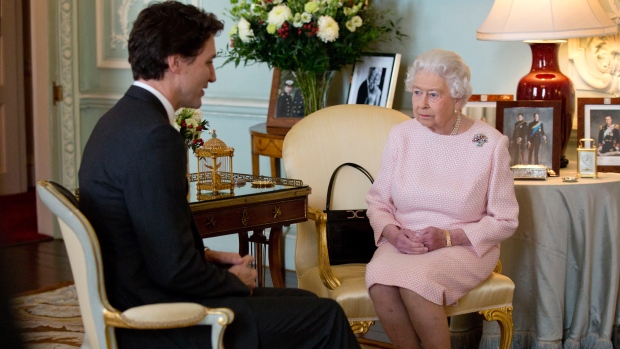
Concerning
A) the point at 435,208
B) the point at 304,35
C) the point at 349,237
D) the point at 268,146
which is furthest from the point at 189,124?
the point at 268,146

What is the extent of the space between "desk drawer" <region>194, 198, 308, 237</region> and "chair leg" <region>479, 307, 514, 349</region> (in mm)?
758

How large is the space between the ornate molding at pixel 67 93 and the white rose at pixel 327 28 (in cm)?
263

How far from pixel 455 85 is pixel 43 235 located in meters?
3.99

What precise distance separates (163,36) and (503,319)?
1565mm

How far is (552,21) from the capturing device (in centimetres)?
339

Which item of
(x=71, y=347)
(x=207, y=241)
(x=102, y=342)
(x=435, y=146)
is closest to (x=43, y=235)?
(x=207, y=241)

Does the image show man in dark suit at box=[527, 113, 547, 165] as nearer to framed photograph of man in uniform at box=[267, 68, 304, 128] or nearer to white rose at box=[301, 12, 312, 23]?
white rose at box=[301, 12, 312, 23]

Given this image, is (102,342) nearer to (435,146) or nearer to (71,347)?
(435,146)

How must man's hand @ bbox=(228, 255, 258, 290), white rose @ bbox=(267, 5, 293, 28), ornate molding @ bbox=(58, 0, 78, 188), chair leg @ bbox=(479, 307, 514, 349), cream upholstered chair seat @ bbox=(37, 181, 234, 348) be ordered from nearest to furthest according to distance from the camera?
cream upholstered chair seat @ bbox=(37, 181, 234, 348) → man's hand @ bbox=(228, 255, 258, 290) → chair leg @ bbox=(479, 307, 514, 349) → white rose @ bbox=(267, 5, 293, 28) → ornate molding @ bbox=(58, 0, 78, 188)

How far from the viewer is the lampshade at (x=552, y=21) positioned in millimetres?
3367

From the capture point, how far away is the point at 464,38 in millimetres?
4242

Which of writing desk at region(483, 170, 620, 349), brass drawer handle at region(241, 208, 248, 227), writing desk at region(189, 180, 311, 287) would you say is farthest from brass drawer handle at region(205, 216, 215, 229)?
writing desk at region(483, 170, 620, 349)

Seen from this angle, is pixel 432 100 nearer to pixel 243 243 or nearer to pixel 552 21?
pixel 552 21

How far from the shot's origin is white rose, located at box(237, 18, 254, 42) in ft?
13.1
